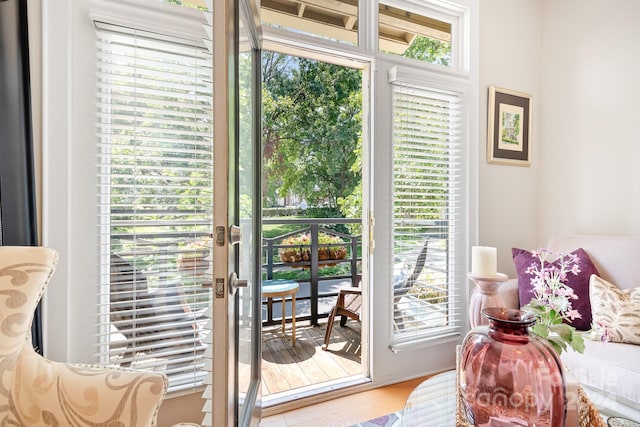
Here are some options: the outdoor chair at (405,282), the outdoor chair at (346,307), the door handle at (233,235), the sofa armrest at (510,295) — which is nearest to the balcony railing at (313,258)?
the outdoor chair at (346,307)

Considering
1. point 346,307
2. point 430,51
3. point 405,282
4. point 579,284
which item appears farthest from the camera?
point 346,307

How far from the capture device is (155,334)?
4.65ft

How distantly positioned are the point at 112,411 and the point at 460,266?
2176mm

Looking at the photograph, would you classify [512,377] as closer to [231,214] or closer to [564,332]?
[564,332]

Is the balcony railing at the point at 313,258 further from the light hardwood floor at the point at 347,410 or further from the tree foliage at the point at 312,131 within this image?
the light hardwood floor at the point at 347,410

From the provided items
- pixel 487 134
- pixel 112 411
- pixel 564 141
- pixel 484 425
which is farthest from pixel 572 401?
pixel 564 141

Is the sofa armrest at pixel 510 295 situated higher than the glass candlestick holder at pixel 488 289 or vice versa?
the glass candlestick holder at pixel 488 289

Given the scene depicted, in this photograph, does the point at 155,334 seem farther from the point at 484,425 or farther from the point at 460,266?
the point at 460,266

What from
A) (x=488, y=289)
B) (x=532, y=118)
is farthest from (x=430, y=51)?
(x=488, y=289)

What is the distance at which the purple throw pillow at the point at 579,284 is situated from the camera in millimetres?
1635

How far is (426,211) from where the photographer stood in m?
2.12

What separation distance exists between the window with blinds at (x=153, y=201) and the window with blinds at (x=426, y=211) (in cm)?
125

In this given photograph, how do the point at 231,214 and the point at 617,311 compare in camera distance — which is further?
the point at 617,311

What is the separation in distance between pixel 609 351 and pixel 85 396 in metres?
2.09
